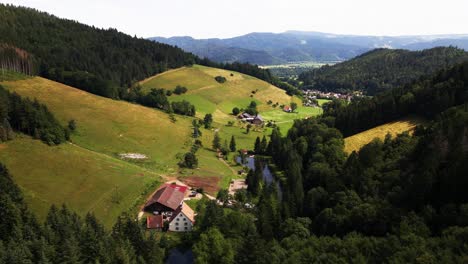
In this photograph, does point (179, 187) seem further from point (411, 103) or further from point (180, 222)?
point (411, 103)

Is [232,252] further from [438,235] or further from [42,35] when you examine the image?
Answer: [42,35]

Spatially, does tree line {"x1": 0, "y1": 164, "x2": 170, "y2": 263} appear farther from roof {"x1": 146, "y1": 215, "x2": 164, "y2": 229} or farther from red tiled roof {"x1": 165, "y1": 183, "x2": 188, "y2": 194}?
red tiled roof {"x1": 165, "y1": 183, "x2": 188, "y2": 194}

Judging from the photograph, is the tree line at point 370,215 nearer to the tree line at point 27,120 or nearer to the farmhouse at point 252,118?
the tree line at point 27,120

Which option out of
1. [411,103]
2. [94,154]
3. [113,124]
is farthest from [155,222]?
[411,103]

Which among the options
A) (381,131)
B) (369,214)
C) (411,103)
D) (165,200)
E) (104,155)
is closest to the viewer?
(369,214)

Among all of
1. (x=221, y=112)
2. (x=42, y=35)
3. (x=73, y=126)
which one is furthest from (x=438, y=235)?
(x=42, y=35)

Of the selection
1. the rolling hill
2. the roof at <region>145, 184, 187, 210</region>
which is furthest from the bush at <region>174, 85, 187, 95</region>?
the roof at <region>145, 184, 187, 210</region>
